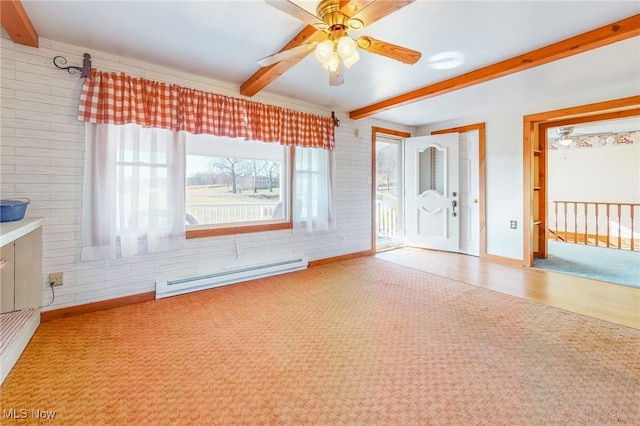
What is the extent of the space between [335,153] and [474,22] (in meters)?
2.38

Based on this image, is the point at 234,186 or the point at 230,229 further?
the point at 234,186

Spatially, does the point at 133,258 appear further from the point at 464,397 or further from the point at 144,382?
the point at 464,397

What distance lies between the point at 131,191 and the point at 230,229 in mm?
1067

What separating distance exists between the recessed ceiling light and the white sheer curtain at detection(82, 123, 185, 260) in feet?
8.39

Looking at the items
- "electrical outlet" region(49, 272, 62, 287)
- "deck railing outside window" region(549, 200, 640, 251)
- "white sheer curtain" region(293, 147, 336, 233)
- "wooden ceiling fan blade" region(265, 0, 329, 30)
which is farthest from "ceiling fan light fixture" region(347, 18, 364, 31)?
"deck railing outside window" region(549, 200, 640, 251)

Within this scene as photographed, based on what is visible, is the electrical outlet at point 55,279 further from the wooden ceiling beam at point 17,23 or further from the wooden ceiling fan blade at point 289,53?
the wooden ceiling fan blade at point 289,53

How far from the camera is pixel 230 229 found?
3342 millimetres

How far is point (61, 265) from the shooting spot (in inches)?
95.7

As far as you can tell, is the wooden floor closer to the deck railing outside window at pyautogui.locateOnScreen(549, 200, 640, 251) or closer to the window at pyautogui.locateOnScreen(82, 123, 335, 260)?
the window at pyautogui.locateOnScreen(82, 123, 335, 260)

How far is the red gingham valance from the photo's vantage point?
2480mm

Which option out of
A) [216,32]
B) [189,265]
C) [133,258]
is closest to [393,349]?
[189,265]

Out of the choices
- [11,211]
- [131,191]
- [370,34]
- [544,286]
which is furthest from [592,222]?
[11,211]

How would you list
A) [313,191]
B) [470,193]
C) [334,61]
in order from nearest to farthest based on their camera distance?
1. [334,61]
2. [313,191]
3. [470,193]

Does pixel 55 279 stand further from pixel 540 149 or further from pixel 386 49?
pixel 540 149
